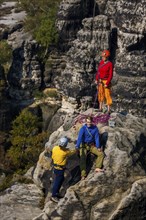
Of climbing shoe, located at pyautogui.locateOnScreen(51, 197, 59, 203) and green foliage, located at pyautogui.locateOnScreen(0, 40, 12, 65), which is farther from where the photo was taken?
green foliage, located at pyautogui.locateOnScreen(0, 40, 12, 65)

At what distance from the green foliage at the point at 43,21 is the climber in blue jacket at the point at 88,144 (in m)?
35.4

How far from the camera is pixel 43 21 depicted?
180 ft

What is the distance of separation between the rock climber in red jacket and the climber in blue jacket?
3.06 metres

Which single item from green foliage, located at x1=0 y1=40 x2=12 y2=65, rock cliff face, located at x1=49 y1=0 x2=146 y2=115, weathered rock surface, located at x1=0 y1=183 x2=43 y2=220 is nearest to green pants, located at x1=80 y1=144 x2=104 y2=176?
weathered rock surface, located at x1=0 y1=183 x2=43 y2=220

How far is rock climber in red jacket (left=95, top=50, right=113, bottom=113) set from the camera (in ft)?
64.3

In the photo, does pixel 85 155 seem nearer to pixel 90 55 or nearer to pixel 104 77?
pixel 104 77

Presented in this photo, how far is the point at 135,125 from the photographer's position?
1939cm

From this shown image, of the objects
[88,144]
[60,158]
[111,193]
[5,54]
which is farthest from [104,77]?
[5,54]

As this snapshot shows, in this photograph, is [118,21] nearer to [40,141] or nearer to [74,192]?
[40,141]

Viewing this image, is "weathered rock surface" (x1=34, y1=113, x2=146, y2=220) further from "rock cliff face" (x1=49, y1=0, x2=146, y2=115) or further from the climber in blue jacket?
"rock cliff face" (x1=49, y1=0, x2=146, y2=115)

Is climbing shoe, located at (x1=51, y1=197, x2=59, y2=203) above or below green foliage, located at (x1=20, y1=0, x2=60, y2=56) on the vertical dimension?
below

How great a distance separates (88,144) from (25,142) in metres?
24.8

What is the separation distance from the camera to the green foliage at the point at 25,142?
3636 centimetres

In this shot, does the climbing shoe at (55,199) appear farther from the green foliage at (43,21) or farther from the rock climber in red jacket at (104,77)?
the green foliage at (43,21)
